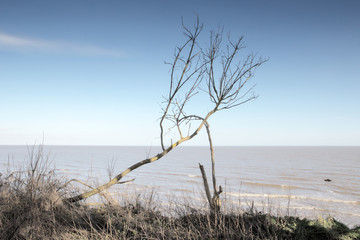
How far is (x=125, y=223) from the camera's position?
532 cm

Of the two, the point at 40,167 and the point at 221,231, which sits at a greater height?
the point at 40,167

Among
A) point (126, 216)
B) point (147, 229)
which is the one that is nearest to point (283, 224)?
point (147, 229)

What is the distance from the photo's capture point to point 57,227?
5066mm

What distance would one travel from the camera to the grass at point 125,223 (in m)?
4.66

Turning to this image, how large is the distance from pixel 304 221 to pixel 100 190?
157 inches

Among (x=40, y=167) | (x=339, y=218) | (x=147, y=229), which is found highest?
(x=40, y=167)

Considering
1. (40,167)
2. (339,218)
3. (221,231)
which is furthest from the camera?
(339,218)

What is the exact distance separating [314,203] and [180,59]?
10.8m

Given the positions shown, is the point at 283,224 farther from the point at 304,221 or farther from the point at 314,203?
the point at 314,203

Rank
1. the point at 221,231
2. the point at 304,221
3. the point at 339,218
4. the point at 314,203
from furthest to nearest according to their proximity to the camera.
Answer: the point at 314,203 < the point at 339,218 < the point at 304,221 < the point at 221,231

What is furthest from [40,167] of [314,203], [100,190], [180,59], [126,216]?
[314,203]

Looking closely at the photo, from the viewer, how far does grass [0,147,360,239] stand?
4.66 m

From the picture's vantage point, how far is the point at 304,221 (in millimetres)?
5039

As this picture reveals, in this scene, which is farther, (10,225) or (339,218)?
(339,218)
